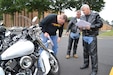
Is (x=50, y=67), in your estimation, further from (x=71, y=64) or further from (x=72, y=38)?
(x=72, y=38)

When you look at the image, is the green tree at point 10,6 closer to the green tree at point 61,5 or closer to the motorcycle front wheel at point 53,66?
the green tree at point 61,5

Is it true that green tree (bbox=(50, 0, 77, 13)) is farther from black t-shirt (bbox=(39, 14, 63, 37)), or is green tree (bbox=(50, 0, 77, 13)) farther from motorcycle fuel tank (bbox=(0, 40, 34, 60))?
motorcycle fuel tank (bbox=(0, 40, 34, 60))

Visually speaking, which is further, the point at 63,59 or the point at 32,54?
the point at 63,59

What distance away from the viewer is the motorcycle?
5.67 m

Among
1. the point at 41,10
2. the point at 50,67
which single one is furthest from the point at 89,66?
the point at 41,10

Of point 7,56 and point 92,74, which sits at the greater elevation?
point 7,56

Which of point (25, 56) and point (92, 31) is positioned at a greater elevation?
point (92, 31)

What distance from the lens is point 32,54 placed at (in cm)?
589

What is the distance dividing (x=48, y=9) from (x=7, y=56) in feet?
143

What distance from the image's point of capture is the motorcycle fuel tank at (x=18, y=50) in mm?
5629

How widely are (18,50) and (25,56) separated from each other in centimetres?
18

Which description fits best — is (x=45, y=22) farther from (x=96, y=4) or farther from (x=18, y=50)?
(x=96, y=4)

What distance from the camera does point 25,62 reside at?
5711 millimetres

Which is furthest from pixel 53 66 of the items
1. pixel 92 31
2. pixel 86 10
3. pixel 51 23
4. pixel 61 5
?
pixel 61 5
